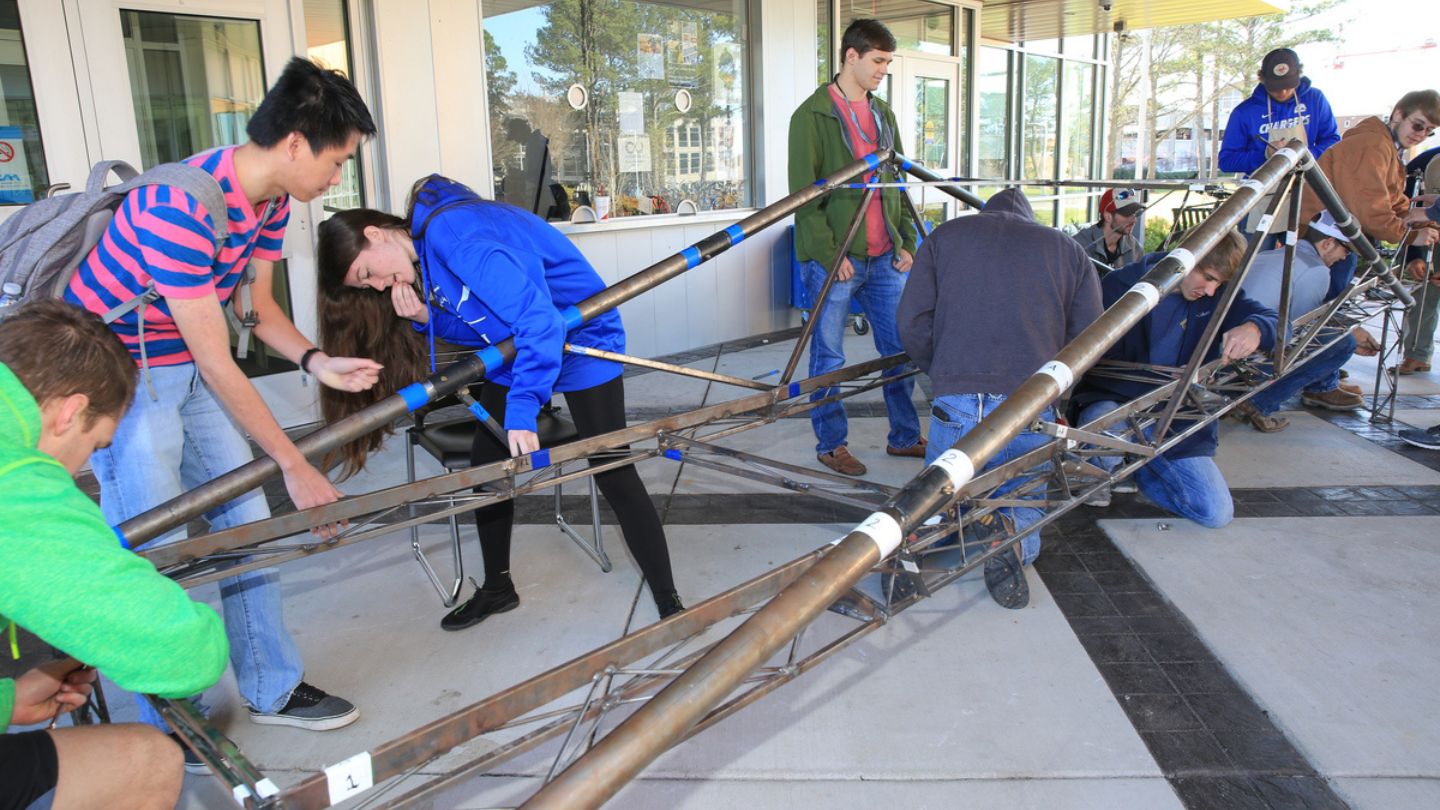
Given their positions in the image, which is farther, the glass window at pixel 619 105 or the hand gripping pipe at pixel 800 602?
the glass window at pixel 619 105

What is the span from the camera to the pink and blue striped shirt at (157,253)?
2.05m

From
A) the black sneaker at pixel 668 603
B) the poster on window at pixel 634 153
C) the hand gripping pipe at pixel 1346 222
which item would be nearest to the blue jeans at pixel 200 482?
the black sneaker at pixel 668 603

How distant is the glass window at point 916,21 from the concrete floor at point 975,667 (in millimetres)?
7163

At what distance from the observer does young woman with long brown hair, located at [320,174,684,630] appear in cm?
253

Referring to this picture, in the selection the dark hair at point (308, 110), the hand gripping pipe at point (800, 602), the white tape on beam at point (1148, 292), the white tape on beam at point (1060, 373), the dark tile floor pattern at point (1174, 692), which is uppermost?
the dark hair at point (308, 110)

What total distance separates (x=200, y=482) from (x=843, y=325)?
2983 millimetres

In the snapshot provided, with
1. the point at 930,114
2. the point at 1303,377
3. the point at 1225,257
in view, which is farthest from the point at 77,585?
the point at 930,114

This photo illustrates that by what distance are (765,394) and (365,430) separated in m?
1.46

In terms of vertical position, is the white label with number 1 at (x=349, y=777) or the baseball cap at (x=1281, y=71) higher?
the baseball cap at (x=1281, y=71)

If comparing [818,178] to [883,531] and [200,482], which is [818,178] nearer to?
[200,482]

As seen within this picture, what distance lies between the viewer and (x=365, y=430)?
2391 millimetres

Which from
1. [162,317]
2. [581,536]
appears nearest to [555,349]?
[162,317]

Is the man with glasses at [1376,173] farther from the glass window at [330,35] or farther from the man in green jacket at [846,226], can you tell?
the glass window at [330,35]

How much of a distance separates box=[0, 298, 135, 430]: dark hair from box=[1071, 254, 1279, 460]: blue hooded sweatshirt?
3.25 m
